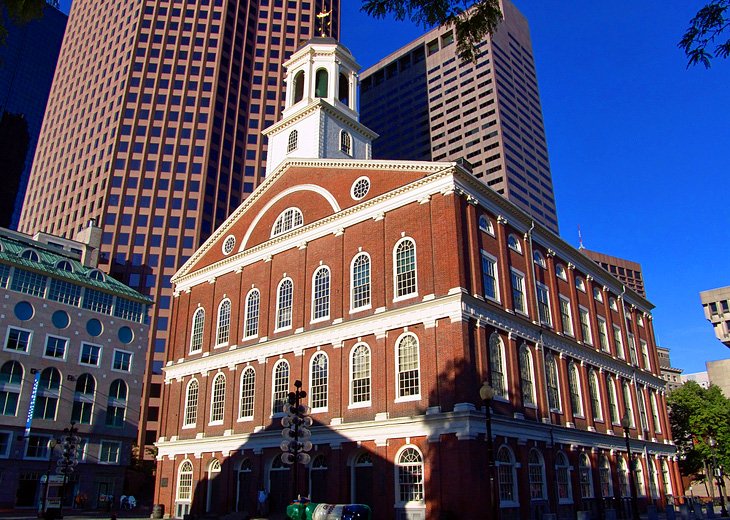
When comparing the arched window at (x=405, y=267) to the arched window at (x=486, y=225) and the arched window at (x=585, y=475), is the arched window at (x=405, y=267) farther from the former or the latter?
the arched window at (x=585, y=475)

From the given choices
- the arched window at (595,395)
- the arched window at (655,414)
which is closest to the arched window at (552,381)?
the arched window at (595,395)

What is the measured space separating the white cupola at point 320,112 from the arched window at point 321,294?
36.5 feet

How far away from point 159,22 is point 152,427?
7674cm

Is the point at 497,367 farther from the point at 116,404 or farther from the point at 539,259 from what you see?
the point at 116,404

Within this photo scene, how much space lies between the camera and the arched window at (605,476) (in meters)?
38.7

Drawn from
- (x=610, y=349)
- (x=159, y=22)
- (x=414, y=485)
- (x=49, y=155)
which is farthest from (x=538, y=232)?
(x=49, y=155)

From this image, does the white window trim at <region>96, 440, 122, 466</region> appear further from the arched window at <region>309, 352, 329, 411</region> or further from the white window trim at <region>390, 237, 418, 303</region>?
the white window trim at <region>390, 237, 418, 303</region>

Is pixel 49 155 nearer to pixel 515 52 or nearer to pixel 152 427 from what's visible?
pixel 152 427

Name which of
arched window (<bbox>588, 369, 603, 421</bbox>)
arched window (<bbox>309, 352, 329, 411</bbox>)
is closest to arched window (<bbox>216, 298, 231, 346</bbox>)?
arched window (<bbox>309, 352, 329, 411</bbox>)

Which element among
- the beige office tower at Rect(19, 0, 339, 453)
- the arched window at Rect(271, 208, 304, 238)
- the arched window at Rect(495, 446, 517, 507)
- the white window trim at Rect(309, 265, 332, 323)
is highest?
the beige office tower at Rect(19, 0, 339, 453)

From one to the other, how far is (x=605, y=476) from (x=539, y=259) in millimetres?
14384

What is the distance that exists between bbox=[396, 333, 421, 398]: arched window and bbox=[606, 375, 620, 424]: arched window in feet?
62.0

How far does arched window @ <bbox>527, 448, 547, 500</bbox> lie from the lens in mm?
31905

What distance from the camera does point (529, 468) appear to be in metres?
31.9
